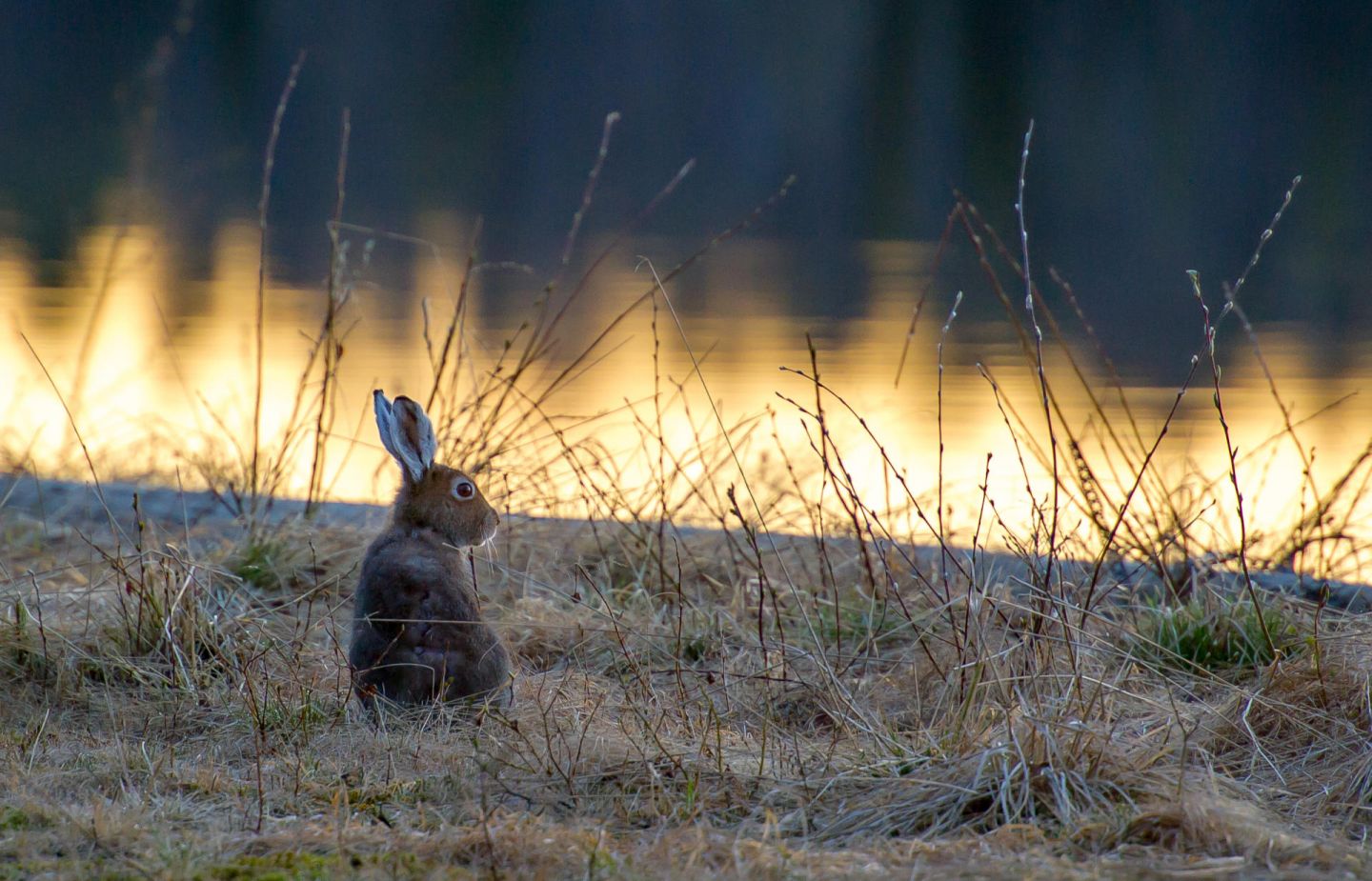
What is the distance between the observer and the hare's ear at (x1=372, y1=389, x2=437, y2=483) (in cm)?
428

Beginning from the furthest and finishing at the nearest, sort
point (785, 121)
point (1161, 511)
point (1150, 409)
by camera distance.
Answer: point (785, 121)
point (1150, 409)
point (1161, 511)

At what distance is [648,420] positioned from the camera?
8.71 m

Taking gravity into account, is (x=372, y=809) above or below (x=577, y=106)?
below

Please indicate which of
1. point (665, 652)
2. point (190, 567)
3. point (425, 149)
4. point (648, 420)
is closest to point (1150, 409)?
point (648, 420)

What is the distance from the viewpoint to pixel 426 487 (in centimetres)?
441

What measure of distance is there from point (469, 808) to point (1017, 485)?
498cm

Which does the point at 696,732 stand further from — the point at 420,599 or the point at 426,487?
the point at 426,487

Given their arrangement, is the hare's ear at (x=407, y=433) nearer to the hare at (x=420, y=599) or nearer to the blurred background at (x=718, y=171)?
the hare at (x=420, y=599)

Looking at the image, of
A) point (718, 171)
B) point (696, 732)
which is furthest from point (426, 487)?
point (718, 171)

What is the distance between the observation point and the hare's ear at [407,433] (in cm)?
428

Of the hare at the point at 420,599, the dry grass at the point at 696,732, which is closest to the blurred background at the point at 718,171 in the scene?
the dry grass at the point at 696,732

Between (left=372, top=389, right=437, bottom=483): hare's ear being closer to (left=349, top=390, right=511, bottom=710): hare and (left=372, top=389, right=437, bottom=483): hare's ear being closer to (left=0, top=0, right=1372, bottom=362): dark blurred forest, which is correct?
(left=349, top=390, right=511, bottom=710): hare

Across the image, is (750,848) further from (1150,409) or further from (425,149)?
(425,149)

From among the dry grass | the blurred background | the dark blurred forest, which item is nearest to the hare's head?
the dry grass
